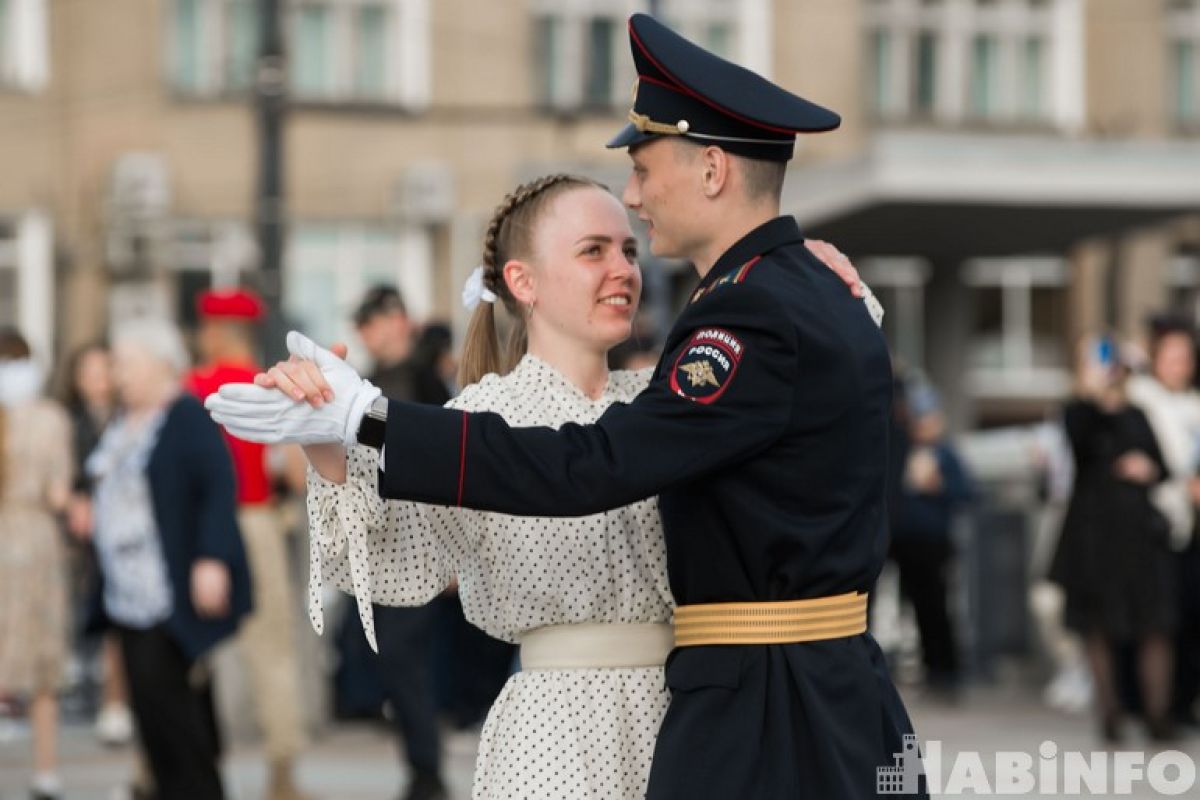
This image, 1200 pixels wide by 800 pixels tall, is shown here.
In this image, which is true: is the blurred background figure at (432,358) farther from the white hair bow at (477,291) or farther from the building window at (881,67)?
the building window at (881,67)

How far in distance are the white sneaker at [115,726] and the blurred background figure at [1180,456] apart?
5.30m

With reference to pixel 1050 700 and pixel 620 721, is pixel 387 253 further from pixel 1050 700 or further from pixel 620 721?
pixel 620 721

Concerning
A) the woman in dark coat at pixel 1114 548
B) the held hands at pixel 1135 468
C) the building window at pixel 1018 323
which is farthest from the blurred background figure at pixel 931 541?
the building window at pixel 1018 323

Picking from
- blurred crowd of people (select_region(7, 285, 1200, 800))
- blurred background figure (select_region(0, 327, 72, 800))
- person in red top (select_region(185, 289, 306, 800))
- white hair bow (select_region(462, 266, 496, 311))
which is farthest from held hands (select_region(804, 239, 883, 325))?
blurred background figure (select_region(0, 327, 72, 800))

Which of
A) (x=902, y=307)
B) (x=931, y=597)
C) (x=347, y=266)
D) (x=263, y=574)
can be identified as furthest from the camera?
(x=902, y=307)

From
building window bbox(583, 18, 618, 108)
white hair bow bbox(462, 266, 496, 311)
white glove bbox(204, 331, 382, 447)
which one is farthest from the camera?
building window bbox(583, 18, 618, 108)

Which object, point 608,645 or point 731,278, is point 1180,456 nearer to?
point 608,645

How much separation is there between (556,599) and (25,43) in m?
22.5

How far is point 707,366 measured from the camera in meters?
3.95

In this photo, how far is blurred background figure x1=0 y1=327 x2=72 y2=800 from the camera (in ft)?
34.3

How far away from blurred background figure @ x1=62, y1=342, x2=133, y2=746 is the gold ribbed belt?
831 centimetres

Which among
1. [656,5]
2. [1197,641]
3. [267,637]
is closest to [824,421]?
[267,637]

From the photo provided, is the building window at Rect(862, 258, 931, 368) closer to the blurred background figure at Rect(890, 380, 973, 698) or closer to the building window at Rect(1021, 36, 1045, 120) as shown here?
the building window at Rect(1021, 36, 1045, 120)

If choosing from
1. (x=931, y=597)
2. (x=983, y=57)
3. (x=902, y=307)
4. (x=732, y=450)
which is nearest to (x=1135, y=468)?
(x=931, y=597)
